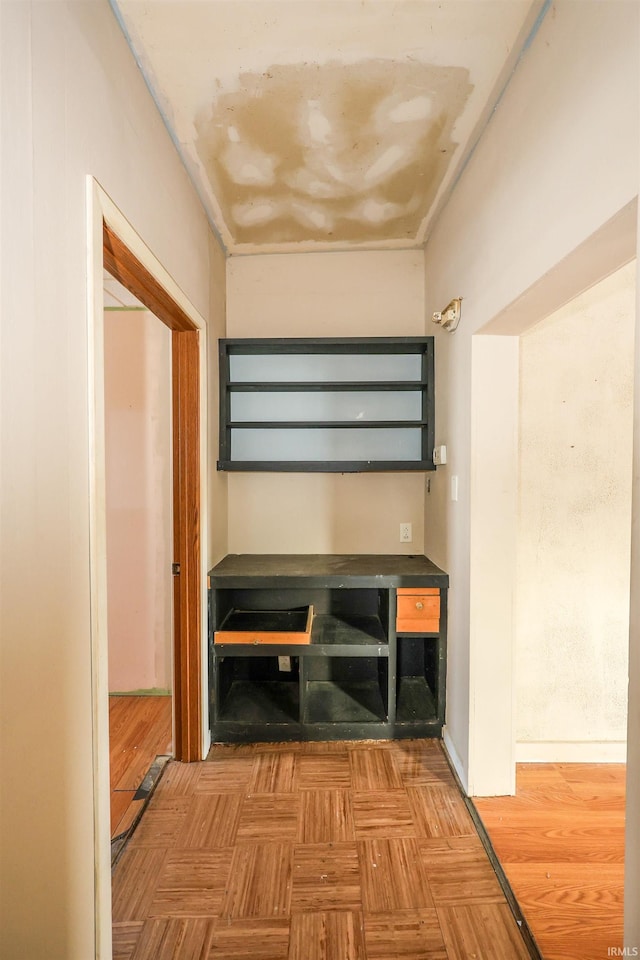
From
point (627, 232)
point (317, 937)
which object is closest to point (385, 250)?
point (627, 232)

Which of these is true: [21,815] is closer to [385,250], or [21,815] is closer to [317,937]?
[317,937]

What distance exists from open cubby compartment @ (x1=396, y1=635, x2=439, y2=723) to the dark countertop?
0.31 meters

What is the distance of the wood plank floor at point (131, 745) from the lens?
193cm

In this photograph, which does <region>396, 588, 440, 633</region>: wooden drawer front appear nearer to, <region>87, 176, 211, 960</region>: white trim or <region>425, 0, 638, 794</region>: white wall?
<region>425, 0, 638, 794</region>: white wall

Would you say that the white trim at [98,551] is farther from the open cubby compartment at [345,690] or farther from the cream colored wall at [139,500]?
the cream colored wall at [139,500]

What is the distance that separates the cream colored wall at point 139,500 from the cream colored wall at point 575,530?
2.06 m

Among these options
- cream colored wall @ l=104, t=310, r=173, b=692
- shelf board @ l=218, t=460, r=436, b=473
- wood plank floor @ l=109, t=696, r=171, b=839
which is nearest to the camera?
wood plank floor @ l=109, t=696, r=171, b=839

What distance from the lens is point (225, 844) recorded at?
173 centimetres

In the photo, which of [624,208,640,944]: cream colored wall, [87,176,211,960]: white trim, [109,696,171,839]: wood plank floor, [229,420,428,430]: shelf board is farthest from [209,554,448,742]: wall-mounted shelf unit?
[624,208,640,944]: cream colored wall

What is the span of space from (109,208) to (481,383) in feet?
4.79

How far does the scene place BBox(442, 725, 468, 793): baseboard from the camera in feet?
6.60

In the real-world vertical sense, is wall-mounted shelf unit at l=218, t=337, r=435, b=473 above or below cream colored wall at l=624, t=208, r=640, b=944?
above

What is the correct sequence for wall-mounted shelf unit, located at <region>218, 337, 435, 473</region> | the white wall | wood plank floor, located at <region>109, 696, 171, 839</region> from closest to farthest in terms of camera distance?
the white wall < wood plank floor, located at <region>109, 696, 171, 839</region> < wall-mounted shelf unit, located at <region>218, 337, 435, 473</region>

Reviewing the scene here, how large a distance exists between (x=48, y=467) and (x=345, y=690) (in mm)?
2174
